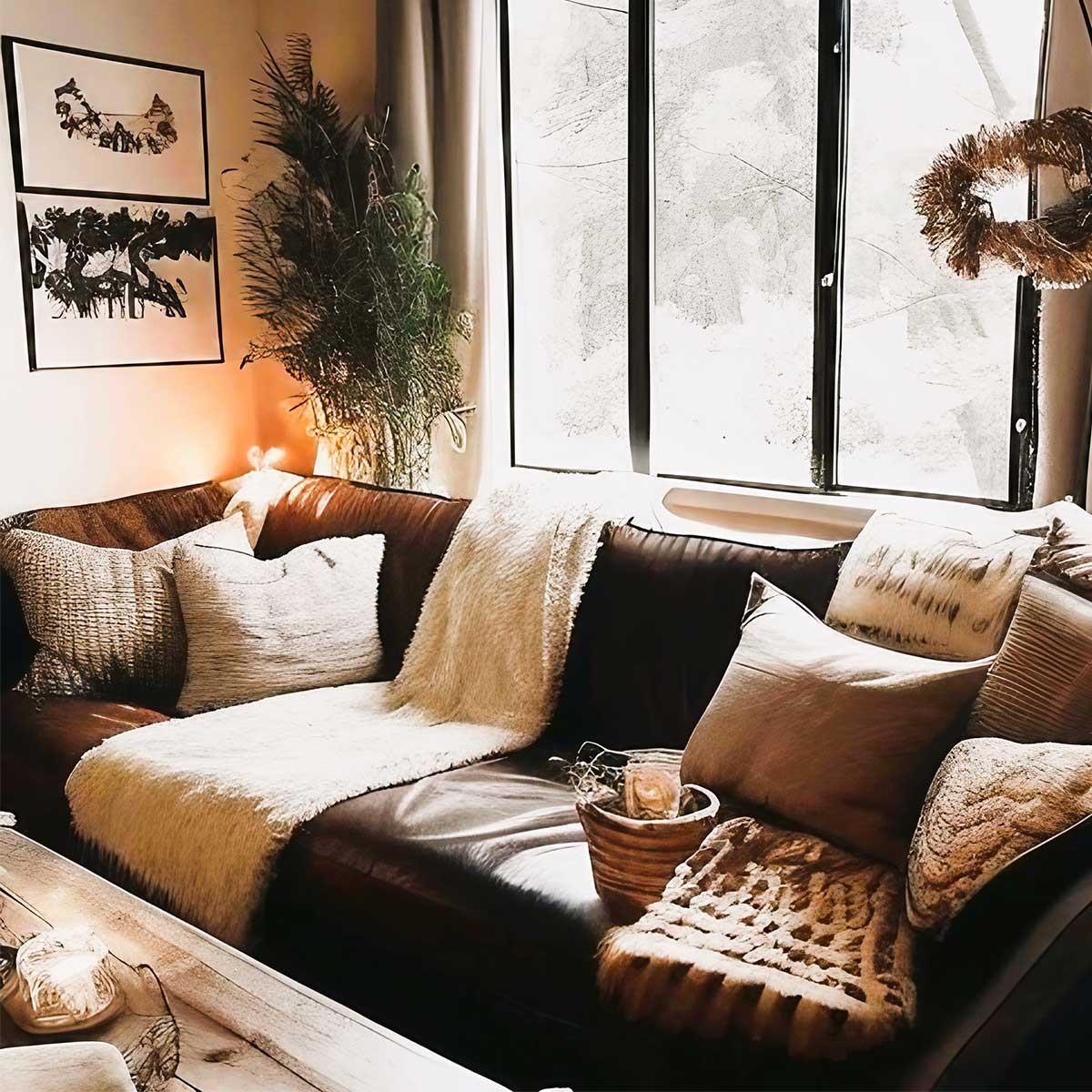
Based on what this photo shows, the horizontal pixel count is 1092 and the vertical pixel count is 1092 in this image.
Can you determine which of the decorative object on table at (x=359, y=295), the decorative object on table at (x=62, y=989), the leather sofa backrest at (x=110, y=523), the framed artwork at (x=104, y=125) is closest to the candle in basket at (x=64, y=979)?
the decorative object on table at (x=62, y=989)

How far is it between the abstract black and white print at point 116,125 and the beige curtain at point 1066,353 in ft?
7.79

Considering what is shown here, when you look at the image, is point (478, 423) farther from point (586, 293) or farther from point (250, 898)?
point (250, 898)

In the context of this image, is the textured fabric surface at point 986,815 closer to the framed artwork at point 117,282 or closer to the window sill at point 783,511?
the window sill at point 783,511

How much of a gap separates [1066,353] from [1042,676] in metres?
0.91

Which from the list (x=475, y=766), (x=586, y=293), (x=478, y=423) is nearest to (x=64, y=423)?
(x=478, y=423)

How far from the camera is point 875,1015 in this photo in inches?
54.8

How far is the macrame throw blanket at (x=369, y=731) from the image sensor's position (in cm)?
216

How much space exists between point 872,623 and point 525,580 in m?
0.81

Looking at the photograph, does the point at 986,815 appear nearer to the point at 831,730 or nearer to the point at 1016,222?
the point at 831,730

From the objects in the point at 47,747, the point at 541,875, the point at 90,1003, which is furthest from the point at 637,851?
the point at 47,747

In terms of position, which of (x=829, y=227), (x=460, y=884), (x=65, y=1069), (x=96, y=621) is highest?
(x=829, y=227)

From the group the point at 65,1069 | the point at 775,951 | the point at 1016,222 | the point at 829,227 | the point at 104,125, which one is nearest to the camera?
the point at 65,1069

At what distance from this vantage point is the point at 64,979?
4.65 ft

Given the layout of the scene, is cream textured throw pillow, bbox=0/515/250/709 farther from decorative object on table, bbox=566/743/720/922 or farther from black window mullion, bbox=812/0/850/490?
black window mullion, bbox=812/0/850/490
